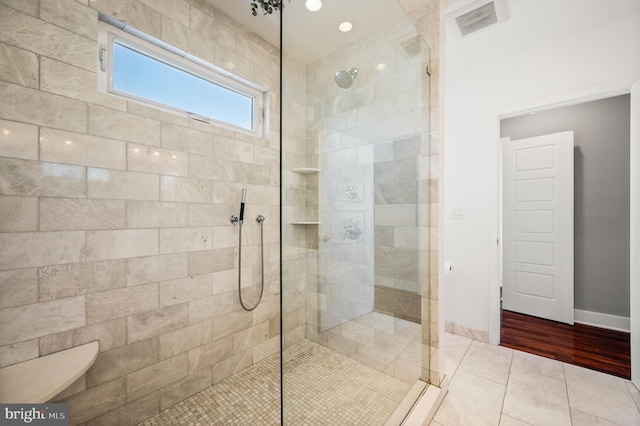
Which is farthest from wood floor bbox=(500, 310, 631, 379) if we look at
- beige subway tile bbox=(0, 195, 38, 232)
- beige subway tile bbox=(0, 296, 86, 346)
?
beige subway tile bbox=(0, 195, 38, 232)

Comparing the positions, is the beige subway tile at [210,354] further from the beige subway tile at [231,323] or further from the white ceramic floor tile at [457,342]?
the white ceramic floor tile at [457,342]

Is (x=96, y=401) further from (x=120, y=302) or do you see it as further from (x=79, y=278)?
(x=79, y=278)

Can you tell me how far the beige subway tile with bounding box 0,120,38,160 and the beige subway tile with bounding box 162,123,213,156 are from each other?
562 millimetres

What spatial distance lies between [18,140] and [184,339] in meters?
1.38

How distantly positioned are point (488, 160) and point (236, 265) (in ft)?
8.14

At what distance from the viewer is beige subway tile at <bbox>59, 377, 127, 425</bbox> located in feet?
4.24

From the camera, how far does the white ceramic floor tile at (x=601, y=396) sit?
1524 millimetres

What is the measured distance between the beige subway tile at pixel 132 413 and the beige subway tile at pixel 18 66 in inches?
66.9

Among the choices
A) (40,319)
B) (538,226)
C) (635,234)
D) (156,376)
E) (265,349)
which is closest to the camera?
(40,319)

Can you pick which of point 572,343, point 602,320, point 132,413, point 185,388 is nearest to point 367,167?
point 185,388

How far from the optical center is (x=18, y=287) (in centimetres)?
117

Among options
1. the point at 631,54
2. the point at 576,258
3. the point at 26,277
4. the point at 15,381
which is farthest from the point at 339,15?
the point at 576,258

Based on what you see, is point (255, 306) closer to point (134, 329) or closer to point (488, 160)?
point (134, 329)

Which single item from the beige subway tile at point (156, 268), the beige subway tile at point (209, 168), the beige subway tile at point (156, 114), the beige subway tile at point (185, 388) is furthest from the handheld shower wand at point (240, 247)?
the beige subway tile at point (156, 114)
